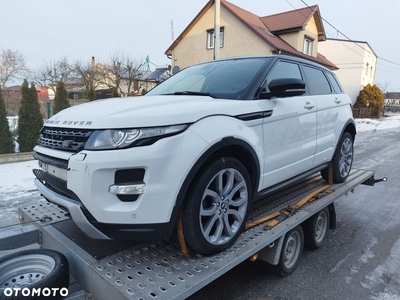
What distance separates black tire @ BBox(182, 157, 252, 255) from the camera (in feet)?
7.04

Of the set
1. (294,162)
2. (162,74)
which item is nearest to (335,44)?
(162,74)

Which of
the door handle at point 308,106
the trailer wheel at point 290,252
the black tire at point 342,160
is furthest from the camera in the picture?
the black tire at point 342,160

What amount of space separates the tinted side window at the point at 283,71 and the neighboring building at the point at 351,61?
31.6m

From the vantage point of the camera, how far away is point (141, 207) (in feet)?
6.35

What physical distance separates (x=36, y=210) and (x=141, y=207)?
5.64ft

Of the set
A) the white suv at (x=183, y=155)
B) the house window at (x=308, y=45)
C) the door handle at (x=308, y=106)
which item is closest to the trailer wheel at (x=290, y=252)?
the white suv at (x=183, y=155)

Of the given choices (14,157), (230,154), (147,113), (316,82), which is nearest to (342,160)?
(316,82)

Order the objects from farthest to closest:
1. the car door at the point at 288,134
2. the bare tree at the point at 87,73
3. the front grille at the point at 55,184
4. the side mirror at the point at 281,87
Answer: the bare tree at the point at 87,73
the car door at the point at 288,134
the side mirror at the point at 281,87
the front grille at the point at 55,184

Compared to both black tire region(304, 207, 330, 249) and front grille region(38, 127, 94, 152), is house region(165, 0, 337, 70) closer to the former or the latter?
black tire region(304, 207, 330, 249)

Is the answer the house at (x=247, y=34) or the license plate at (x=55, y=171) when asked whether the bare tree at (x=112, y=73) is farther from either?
the license plate at (x=55, y=171)

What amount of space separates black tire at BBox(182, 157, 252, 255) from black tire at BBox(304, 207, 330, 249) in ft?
4.14

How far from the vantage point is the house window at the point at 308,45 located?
22.1m

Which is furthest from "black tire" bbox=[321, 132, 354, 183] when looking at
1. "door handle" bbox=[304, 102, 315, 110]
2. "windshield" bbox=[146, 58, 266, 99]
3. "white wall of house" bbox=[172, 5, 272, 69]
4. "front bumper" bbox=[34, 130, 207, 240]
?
"white wall of house" bbox=[172, 5, 272, 69]

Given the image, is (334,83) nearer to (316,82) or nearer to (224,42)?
(316,82)
